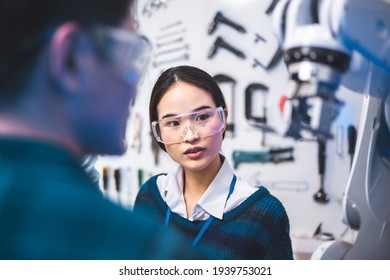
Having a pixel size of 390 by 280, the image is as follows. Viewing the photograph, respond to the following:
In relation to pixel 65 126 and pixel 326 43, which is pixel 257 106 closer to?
pixel 326 43

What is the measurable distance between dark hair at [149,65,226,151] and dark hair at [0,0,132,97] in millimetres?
510

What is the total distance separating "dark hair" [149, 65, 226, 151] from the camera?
1.03 metres

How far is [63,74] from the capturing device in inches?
19.5

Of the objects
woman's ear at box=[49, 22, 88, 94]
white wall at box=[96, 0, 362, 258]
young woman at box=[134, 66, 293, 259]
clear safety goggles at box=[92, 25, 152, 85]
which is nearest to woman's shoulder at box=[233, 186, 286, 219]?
young woman at box=[134, 66, 293, 259]

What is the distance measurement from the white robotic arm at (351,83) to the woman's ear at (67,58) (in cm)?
48

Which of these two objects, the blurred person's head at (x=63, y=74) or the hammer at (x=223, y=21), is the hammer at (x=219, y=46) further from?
the blurred person's head at (x=63, y=74)

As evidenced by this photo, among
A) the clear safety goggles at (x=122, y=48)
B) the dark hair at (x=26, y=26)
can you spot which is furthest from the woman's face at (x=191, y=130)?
the dark hair at (x=26, y=26)

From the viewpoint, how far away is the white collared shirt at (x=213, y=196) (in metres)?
1.03

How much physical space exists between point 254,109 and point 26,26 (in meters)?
0.74

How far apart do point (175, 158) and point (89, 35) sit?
0.57 m

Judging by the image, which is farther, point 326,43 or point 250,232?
point 250,232

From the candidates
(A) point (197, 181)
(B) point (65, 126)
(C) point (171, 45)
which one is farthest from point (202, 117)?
(B) point (65, 126)

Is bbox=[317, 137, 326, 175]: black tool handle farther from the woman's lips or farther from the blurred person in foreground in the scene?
the blurred person in foreground

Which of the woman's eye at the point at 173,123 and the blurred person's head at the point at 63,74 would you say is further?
the woman's eye at the point at 173,123
